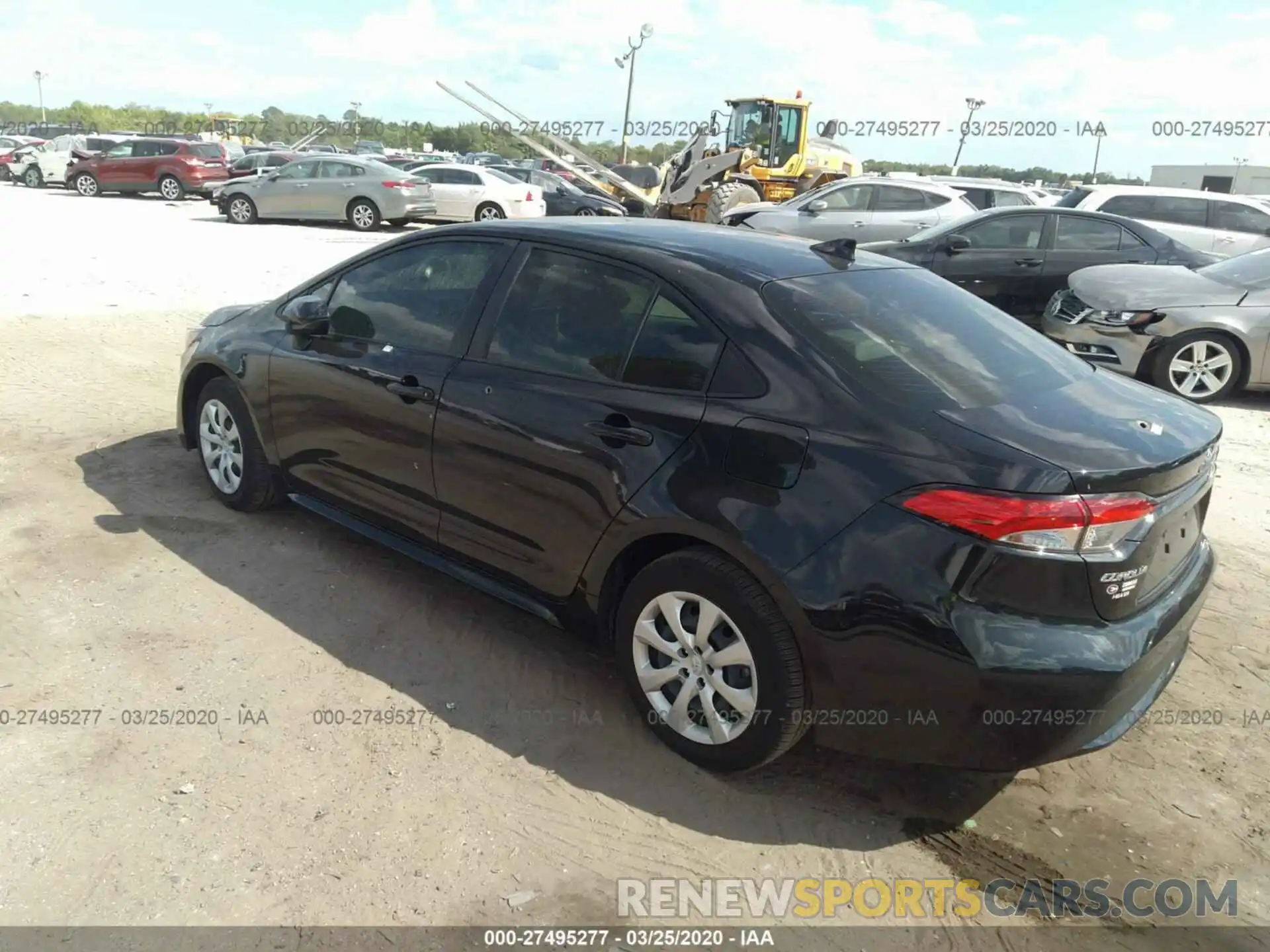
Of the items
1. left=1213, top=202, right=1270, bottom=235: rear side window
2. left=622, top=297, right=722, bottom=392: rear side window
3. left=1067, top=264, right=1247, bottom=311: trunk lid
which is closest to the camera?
left=622, top=297, right=722, bottom=392: rear side window

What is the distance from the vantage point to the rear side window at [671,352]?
3137 millimetres

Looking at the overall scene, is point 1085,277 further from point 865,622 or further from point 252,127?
point 252,127

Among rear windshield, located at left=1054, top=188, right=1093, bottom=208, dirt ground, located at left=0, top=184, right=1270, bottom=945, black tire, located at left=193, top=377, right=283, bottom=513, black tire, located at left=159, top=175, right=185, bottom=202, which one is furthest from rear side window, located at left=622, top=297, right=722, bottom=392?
black tire, located at left=159, top=175, right=185, bottom=202

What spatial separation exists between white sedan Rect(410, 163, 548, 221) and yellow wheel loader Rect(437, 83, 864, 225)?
2.99 metres

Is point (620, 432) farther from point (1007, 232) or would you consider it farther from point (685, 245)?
point (1007, 232)

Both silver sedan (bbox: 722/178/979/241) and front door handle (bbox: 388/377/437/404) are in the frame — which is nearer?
front door handle (bbox: 388/377/437/404)

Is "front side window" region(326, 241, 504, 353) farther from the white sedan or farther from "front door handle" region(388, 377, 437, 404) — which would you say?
the white sedan

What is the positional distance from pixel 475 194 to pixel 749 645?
19.5 meters

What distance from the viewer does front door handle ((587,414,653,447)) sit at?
3.16 meters

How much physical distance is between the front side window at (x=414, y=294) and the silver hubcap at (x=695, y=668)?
151cm

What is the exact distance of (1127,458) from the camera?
2709 mm

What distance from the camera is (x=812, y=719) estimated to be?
2896mm

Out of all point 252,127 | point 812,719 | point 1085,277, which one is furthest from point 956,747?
point 252,127

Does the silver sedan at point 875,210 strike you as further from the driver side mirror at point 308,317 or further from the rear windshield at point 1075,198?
the driver side mirror at point 308,317
